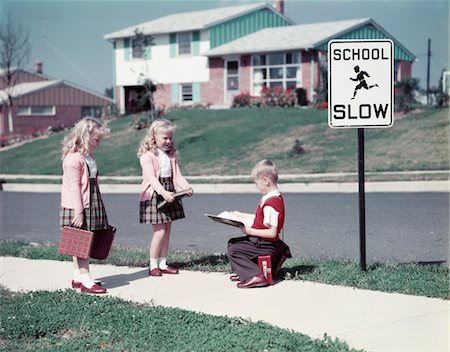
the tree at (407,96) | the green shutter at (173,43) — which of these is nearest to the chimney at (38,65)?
the green shutter at (173,43)

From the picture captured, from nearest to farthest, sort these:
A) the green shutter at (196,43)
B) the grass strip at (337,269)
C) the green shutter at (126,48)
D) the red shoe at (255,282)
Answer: the grass strip at (337,269) < the red shoe at (255,282) < the green shutter at (196,43) < the green shutter at (126,48)

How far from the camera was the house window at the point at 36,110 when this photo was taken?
46594 millimetres

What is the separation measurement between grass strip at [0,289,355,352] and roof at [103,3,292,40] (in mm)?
34662

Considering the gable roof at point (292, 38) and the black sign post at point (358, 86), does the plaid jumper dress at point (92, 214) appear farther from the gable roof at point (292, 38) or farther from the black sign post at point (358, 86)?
the gable roof at point (292, 38)

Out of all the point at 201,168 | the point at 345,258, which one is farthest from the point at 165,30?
the point at 345,258

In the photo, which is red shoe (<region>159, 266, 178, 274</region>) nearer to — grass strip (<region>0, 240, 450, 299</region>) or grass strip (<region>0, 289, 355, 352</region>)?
grass strip (<region>0, 240, 450, 299</region>)

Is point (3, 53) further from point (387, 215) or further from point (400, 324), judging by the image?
point (400, 324)

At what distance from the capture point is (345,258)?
770 centimetres

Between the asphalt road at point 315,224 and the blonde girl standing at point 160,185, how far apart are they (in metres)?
1.68

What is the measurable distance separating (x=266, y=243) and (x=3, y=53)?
40180 mm

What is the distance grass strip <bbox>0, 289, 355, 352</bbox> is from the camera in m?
4.53

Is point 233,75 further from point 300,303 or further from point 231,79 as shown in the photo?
point 300,303

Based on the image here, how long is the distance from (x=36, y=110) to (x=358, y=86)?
142ft

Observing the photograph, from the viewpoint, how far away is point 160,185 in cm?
687
